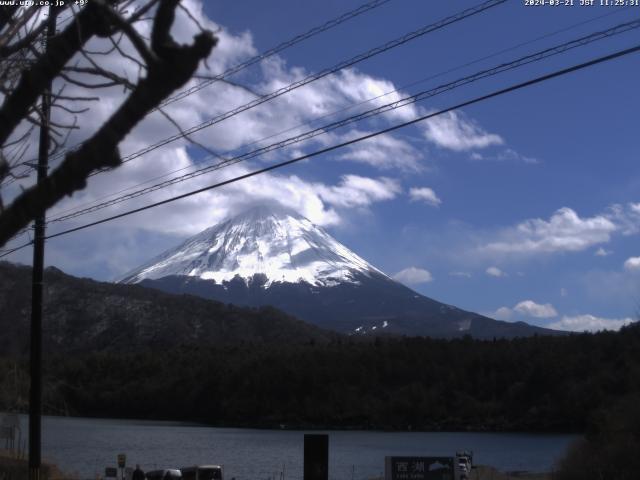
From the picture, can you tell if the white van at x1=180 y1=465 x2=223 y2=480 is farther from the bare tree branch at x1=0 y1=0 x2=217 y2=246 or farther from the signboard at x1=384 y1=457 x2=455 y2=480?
the bare tree branch at x1=0 y1=0 x2=217 y2=246

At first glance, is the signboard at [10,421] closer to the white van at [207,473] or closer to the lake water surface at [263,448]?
the white van at [207,473]

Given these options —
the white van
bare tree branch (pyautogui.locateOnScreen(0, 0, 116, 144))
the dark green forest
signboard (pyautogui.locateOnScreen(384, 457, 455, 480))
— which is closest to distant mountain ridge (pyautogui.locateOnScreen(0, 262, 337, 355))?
the dark green forest

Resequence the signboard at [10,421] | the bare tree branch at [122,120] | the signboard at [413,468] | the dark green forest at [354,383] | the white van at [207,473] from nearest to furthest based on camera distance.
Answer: the bare tree branch at [122,120] → the signboard at [413,468] → the signboard at [10,421] → the white van at [207,473] → the dark green forest at [354,383]

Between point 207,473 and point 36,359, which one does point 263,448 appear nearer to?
point 207,473

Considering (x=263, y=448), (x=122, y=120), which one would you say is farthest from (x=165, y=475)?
(x=263, y=448)

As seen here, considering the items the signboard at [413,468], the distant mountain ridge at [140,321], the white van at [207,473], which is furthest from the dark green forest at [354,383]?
the signboard at [413,468]

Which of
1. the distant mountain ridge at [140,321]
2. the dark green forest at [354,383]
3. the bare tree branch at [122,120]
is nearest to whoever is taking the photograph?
the bare tree branch at [122,120]
